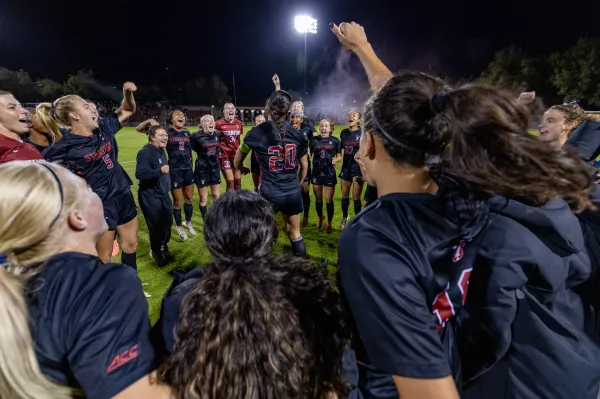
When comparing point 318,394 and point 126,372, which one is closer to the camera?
point 126,372

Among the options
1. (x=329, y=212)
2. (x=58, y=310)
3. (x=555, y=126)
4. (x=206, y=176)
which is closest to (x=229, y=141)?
(x=206, y=176)

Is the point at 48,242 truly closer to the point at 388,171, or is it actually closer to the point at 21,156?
the point at 388,171

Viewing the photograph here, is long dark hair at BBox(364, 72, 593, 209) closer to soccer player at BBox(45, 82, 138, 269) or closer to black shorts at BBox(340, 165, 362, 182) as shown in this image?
soccer player at BBox(45, 82, 138, 269)

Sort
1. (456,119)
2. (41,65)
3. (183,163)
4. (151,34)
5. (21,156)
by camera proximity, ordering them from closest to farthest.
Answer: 1. (456,119)
2. (21,156)
3. (183,163)
4. (41,65)
5. (151,34)

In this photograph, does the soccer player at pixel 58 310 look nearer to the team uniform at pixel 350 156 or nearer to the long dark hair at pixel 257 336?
the long dark hair at pixel 257 336

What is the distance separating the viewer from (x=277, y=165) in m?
4.88

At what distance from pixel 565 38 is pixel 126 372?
2285 inches

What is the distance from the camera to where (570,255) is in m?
1.31

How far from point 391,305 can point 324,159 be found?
6537mm

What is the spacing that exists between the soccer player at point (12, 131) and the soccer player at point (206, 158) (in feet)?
13.7

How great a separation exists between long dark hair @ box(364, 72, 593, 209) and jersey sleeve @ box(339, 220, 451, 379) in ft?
1.02

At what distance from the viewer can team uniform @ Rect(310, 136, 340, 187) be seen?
23.8 ft

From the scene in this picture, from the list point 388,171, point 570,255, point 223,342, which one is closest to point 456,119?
point 388,171

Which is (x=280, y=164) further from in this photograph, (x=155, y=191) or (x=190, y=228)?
(x=190, y=228)
